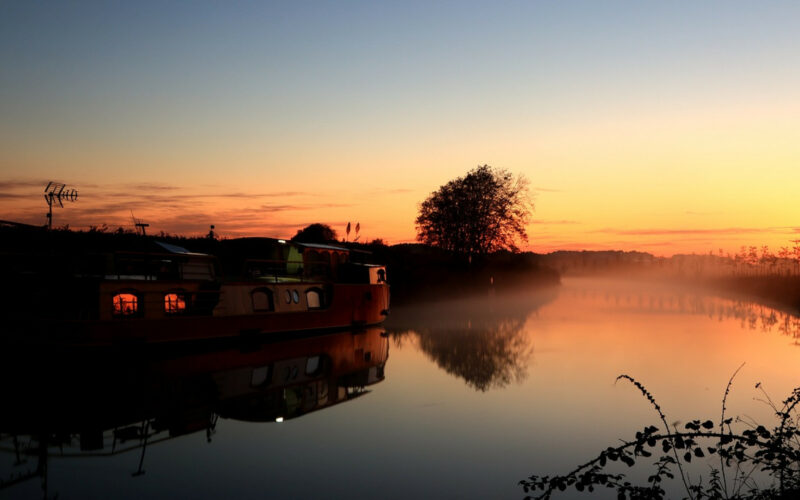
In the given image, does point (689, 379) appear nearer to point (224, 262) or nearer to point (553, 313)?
point (224, 262)

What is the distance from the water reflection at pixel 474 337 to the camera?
72.6 ft

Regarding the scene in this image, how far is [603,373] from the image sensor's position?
71.0 ft

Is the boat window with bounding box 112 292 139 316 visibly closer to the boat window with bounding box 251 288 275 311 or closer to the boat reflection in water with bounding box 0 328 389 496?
the boat reflection in water with bounding box 0 328 389 496

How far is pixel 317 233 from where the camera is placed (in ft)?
225

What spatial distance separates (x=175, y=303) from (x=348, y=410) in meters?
12.4

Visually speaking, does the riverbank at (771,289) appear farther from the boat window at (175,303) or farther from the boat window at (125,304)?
the boat window at (125,304)

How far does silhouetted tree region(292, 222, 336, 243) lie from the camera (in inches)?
2674

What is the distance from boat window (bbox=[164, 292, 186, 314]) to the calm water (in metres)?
1.95

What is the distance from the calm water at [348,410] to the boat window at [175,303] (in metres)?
1.95

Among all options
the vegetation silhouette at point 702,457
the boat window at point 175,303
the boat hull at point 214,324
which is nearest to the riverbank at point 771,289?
the boat hull at point 214,324

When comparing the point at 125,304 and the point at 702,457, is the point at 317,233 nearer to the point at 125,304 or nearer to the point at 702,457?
the point at 125,304

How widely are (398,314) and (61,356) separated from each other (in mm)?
27009

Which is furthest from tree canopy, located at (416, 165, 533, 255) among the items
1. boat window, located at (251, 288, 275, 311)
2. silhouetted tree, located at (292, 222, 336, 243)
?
boat window, located at (251, 288, 275, 311)

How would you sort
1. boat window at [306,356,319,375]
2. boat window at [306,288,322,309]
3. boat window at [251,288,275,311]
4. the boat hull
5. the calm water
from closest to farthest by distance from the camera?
the calm water < the boat hull < boat window at [306,356,319,375] < boat window at [251,288,275,311] < boat window at [306,288,322,309]
